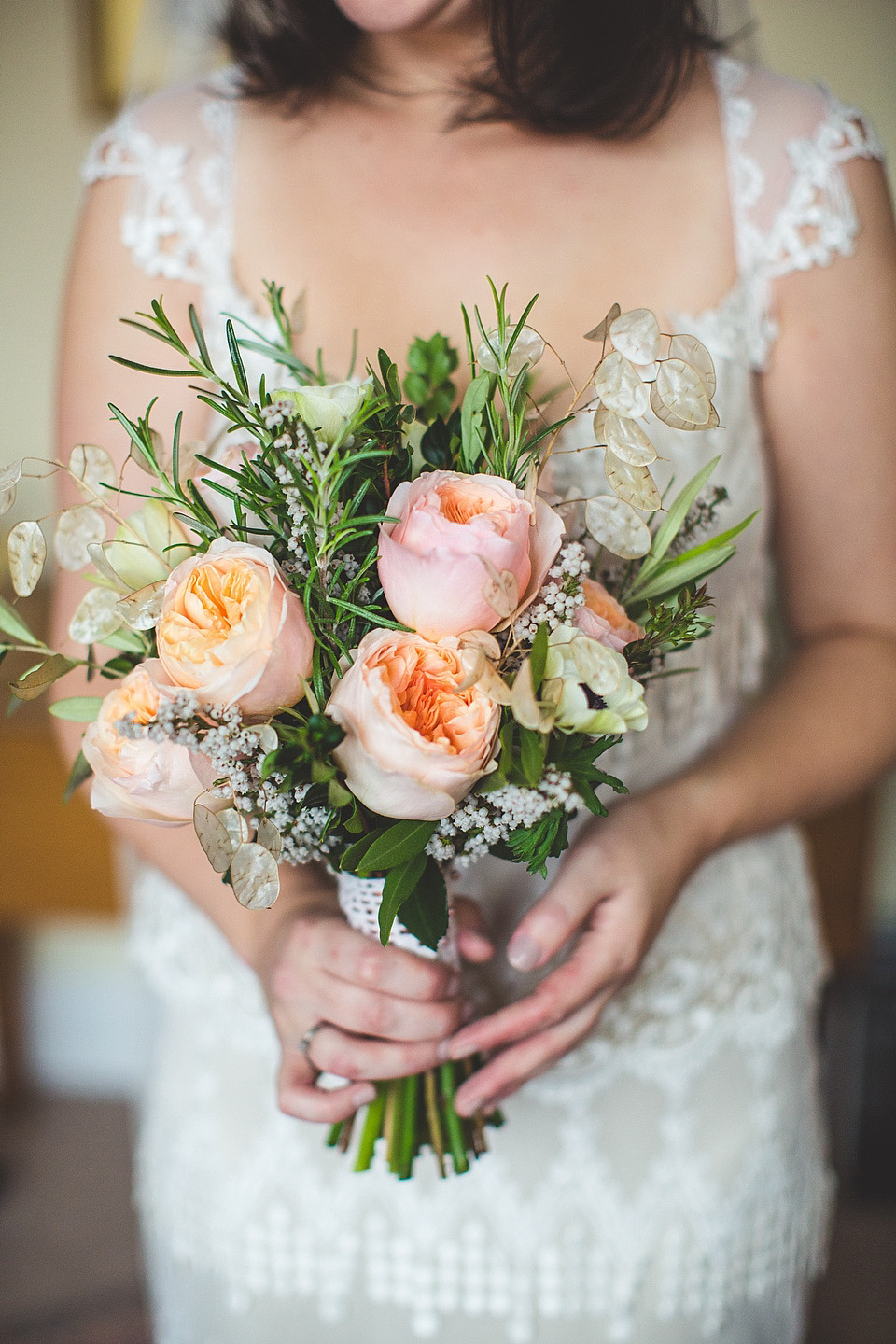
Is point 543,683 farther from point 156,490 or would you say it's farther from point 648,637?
point 156,490

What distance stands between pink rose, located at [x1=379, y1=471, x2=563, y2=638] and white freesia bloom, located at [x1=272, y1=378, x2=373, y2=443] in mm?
49

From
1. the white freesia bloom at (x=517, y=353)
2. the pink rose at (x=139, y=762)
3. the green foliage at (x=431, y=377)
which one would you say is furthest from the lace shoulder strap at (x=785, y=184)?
the pink rose at (x=139, y=762)

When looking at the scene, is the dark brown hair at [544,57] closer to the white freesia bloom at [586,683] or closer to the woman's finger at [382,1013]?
the white freesia bloom at [586,683]

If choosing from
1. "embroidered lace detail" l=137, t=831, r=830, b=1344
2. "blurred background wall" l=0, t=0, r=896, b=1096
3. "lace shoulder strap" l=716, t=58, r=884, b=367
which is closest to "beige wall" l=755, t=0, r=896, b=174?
"blurred background wall" l=0, t=0, r=896, b=1096

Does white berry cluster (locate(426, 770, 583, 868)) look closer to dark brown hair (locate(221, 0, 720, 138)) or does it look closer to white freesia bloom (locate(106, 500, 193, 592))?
white freesia bloom (locate(106, 500, 193, 592))

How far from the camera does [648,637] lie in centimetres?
56

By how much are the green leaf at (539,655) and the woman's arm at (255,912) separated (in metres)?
0.27

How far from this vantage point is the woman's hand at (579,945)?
27.9 inches

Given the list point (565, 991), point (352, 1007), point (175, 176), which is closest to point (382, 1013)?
point (352, 1007)

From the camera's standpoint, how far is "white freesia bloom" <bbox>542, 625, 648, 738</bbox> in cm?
49

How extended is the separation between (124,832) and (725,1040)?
1.92 ft

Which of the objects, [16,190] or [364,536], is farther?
[16,190]

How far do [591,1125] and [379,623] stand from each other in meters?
0.62

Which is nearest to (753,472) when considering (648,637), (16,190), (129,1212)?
(648,637)
